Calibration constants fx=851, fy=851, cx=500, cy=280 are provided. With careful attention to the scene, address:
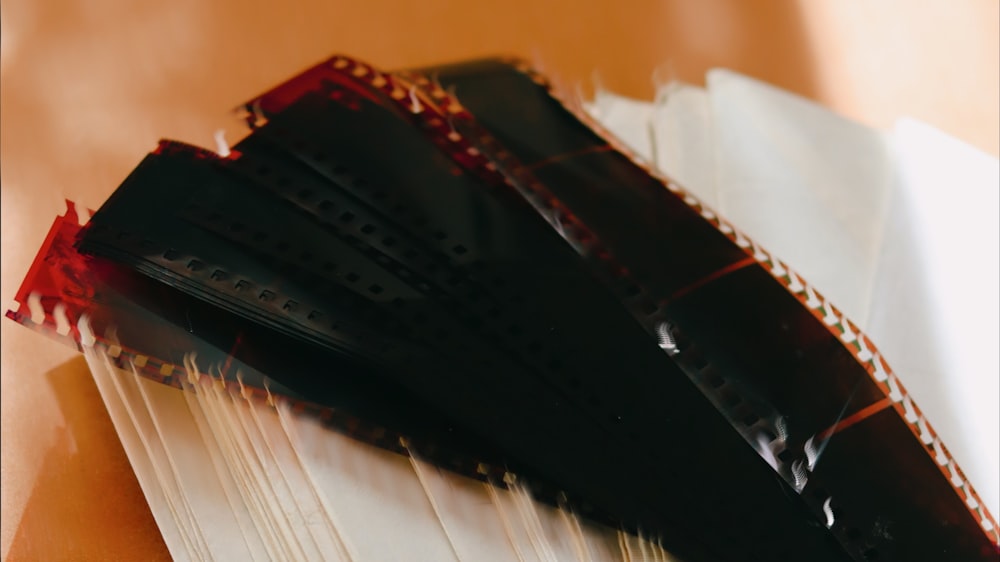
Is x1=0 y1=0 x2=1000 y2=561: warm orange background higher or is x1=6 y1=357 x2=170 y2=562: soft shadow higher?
x1=0 y1=0 x2=1000 y2=561: warm orange background

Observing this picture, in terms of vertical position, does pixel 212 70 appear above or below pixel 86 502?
above

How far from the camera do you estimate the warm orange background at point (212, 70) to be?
1.32 feet

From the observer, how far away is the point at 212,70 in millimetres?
632

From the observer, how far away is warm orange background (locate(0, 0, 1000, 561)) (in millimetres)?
401

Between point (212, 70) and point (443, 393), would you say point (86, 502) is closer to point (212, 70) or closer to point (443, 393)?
point (443, 393)

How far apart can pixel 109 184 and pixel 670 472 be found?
13.8 inches

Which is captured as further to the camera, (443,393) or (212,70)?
(212,70)

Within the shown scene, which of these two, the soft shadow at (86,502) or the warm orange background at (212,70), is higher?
the warm orange background at (212,70)

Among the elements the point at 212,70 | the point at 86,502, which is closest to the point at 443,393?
the point at 86,502

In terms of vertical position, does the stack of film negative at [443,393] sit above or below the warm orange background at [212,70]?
below

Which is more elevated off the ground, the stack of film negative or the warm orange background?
the warm orange background

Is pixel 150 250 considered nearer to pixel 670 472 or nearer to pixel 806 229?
pixel 670 472

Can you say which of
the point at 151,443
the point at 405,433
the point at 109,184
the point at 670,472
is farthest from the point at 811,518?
the point at 109,184

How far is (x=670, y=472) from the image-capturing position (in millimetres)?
365
